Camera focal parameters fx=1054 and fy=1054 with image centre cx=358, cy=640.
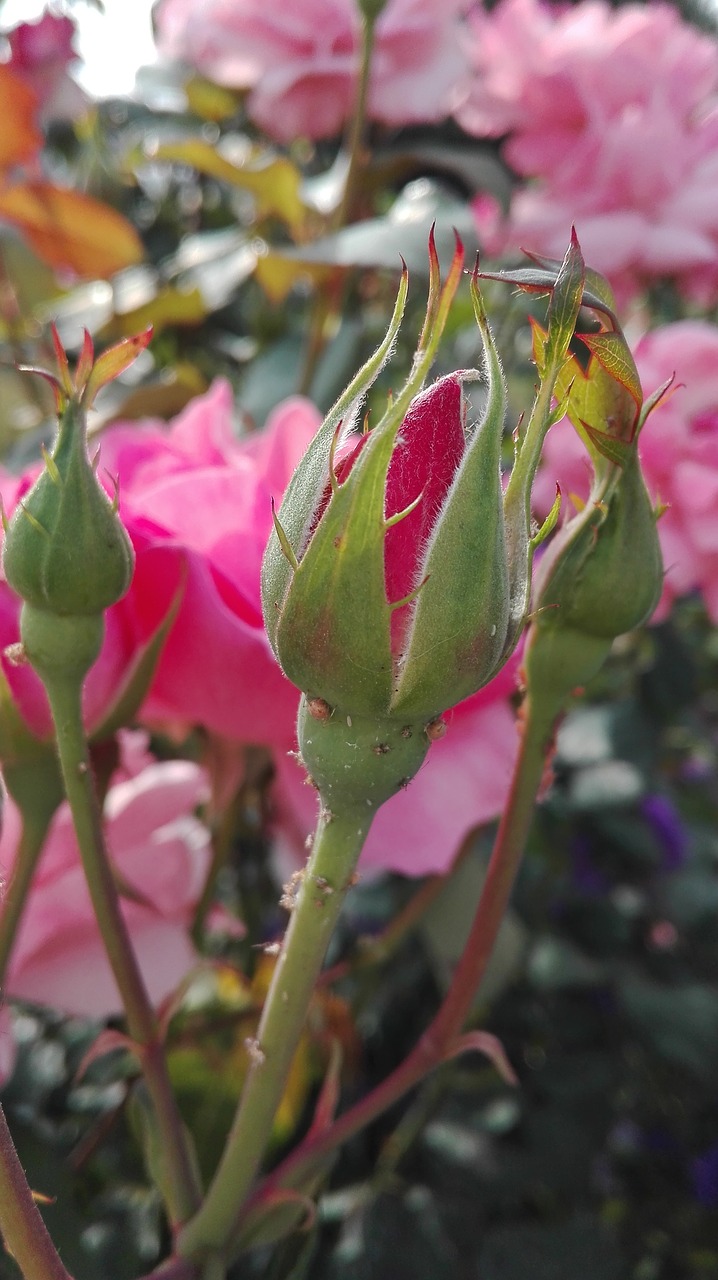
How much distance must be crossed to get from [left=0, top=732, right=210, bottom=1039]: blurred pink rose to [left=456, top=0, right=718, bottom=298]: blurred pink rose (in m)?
0.38

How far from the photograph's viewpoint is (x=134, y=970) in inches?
10.0

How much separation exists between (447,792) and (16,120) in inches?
16.0


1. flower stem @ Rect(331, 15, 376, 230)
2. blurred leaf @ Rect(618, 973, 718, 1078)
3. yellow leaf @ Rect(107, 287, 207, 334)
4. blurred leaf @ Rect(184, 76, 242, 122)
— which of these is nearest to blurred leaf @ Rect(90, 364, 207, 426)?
yellow leaf @ Rect(107, 287, 207, 334)

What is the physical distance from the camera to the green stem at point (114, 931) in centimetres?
23

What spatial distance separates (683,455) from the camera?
0.48m

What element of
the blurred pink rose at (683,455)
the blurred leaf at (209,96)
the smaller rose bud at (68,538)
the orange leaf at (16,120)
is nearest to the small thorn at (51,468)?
the smaller rose bud at (68,538)

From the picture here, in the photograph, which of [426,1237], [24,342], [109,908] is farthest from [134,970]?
[24,342]

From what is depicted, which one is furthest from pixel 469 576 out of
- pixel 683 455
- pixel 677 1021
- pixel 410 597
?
pixel 677 1021

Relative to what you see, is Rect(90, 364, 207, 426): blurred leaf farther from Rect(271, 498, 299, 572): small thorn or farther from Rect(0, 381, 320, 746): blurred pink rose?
Rect(271, 498, 299, 572): small thorn

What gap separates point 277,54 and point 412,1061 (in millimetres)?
585

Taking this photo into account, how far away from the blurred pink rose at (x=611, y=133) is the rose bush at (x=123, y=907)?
38 cm

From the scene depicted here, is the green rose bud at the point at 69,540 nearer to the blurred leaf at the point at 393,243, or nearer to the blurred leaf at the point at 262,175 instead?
the blurred leaf at the point at 393,243

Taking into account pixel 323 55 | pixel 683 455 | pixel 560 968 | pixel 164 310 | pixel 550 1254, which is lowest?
pixel 550 1254

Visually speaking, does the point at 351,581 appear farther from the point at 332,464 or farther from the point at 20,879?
the point at 20,879
